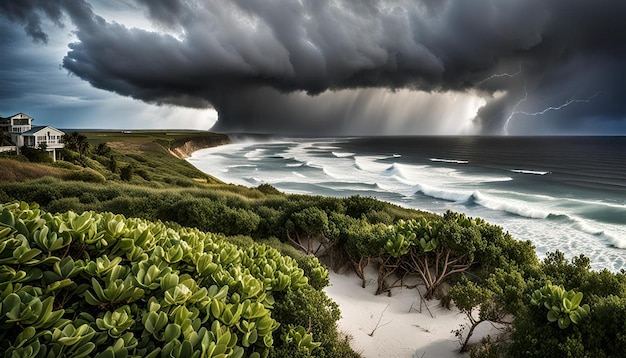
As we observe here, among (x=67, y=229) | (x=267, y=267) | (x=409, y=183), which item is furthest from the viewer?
(x=409, y=183)

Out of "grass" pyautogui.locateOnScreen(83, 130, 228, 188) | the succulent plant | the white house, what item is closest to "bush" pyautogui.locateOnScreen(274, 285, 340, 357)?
the succulent plant

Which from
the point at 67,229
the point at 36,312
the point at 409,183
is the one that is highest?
the point at 67,229

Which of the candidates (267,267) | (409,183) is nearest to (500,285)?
(267,267)

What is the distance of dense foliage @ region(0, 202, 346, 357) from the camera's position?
8.72ft

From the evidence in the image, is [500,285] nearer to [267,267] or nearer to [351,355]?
[351,355]

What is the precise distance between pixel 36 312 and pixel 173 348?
997 mm

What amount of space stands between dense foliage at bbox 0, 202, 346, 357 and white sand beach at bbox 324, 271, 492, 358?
8.50 ft

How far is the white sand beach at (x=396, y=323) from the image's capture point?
241 inches

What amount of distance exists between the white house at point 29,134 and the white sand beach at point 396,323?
50.5 m

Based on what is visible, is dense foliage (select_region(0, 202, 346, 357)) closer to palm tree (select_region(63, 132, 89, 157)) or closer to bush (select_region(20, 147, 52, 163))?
bush (select_region(20, 147, 52, 163))

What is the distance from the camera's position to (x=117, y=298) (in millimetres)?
3066

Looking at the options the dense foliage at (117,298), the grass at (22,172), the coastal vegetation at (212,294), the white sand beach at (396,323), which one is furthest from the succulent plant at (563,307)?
the grass at (22,172)

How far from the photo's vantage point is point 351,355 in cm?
534

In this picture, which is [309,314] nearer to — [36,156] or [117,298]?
[117,298]
